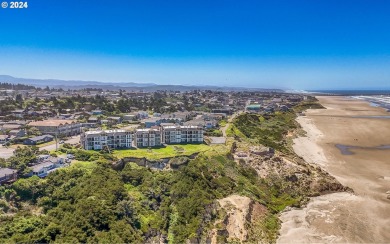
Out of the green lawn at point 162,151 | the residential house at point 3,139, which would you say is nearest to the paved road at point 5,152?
the residential house at point 3,139

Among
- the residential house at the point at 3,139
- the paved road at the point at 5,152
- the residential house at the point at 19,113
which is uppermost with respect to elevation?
the residential house at the point at 19,113

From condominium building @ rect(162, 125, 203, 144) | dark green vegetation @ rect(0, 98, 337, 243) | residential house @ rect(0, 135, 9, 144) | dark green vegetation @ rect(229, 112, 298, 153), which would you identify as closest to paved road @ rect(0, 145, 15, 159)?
residential house @ rect(0, 135, 9, 144)

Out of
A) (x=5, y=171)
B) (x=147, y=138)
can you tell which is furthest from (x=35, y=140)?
(x=5, y=171)

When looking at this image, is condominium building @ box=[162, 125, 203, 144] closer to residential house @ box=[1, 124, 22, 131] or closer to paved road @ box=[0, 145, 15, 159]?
paved road @ box=[0, 145, 15, 159]

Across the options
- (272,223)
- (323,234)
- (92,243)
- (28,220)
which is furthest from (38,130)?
(323,234)

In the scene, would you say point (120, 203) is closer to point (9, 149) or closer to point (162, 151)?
point (162, 151)

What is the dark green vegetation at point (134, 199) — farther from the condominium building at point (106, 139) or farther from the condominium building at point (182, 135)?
the condominium building at point (182, 135)

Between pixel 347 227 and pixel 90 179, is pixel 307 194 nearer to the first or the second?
pixel 347 227
